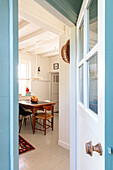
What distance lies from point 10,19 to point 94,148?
0.92m

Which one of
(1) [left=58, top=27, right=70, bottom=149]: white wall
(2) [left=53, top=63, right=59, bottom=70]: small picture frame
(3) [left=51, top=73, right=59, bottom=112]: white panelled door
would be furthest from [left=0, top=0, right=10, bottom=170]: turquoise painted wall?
(3) [left=51, top=73, right=59, bottom=112]: white panelled door

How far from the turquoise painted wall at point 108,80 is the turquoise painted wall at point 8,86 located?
56cm

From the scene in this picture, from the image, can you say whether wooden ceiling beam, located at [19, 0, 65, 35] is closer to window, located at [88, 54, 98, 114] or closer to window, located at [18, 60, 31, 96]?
window, located at [88, 54, 98, 114]

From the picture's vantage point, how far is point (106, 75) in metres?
0.50

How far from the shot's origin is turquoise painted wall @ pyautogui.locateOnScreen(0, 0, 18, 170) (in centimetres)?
71

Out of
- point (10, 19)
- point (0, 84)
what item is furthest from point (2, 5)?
point (0, 84)

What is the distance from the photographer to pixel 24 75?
5.18 metres

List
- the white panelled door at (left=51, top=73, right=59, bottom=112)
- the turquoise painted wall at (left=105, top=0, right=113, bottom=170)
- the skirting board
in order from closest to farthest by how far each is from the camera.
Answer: the turquoise painted wall at (left=105, top=0, right=113, bottom=170), the skirting board, the white panelled door at (left=51, top=73, right=59, bottom=112)

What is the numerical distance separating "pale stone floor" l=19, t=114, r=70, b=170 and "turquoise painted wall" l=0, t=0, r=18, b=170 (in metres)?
1.53

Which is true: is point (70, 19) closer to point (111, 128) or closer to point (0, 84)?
point (0, 84)

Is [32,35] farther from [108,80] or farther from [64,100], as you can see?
[108,80]

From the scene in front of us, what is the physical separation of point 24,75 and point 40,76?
2.96 feet

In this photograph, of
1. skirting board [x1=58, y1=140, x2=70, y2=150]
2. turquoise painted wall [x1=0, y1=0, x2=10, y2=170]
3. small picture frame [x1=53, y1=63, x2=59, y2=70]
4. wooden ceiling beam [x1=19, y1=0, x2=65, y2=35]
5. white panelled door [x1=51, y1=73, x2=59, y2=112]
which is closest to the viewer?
turquoise painted wall [x1=0, y1=0, x2=10, y2=170]

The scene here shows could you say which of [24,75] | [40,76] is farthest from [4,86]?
[40,76]
